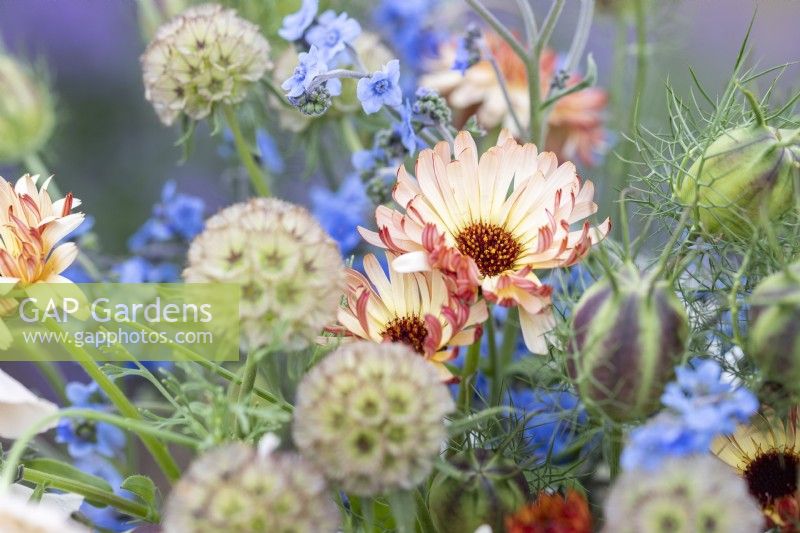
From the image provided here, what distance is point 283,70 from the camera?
610 millimetres

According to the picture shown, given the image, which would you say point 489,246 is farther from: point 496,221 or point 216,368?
→ point 216,368

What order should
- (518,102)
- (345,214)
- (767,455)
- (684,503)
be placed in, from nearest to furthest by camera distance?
(684,503) < (767,455) < (345,214) < (518,102)

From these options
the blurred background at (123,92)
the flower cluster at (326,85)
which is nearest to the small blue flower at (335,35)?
the flower cluster at (326,85)

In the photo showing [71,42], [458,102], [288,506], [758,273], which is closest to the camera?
[288,506]

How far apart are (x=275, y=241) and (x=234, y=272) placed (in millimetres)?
18

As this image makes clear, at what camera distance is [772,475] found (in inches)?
15.2

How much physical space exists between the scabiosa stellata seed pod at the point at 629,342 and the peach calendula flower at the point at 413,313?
60 millimetres

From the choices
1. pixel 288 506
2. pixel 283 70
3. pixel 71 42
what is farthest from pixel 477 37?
pixel 71 42

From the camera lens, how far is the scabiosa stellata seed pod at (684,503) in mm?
285

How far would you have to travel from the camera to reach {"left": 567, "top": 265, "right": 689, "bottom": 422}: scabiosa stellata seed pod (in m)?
0.32

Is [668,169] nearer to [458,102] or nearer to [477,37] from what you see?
[477,37]

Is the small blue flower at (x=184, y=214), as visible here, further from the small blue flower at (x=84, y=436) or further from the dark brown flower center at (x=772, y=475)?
the dark brown flower center at (x=772, y=475)

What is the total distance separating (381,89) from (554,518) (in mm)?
235

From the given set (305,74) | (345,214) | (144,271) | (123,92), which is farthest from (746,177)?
(123,92)
